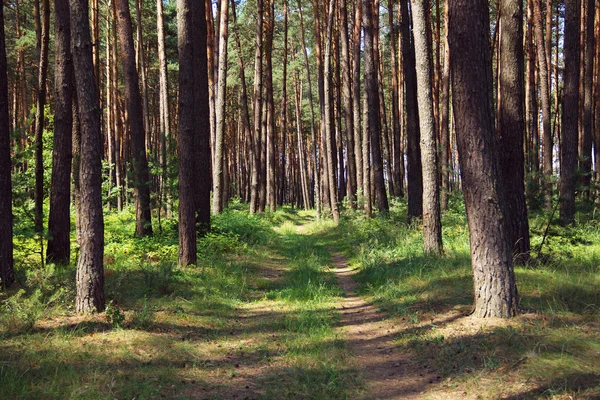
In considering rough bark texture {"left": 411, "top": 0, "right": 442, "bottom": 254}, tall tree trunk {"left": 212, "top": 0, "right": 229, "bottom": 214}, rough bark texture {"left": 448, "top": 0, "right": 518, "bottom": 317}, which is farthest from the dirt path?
tall tree trunk {"left": 212, "top": 0, "right": 229, "bottom": 214}

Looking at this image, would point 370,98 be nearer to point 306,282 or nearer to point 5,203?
point 306,282

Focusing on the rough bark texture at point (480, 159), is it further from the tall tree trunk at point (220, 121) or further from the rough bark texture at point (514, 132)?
the tall tree trunk at point (220, 121)

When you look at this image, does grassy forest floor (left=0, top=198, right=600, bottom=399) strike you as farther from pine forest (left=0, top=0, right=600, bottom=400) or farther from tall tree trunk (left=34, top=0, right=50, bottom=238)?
tall tree trunk (left=34, top=0, right=50, bottom=238)

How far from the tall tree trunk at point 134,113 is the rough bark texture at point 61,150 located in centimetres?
246

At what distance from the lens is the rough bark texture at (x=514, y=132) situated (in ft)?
23.7

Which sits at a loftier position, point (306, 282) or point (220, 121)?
point (220, 121)

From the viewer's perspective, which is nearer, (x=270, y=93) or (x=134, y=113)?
(x=134, y=113)

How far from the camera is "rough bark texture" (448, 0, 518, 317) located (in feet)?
17.0

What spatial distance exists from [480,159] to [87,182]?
4.76m

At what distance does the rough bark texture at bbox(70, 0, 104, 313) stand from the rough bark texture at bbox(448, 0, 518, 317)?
450 centimetres

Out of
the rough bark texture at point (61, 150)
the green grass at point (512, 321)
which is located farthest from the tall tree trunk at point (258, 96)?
the green grass at point (512, 321)

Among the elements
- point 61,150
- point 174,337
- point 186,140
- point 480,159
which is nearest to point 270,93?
point 186,140

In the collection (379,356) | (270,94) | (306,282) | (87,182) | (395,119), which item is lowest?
(379,356)

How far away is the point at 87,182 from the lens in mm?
5648
